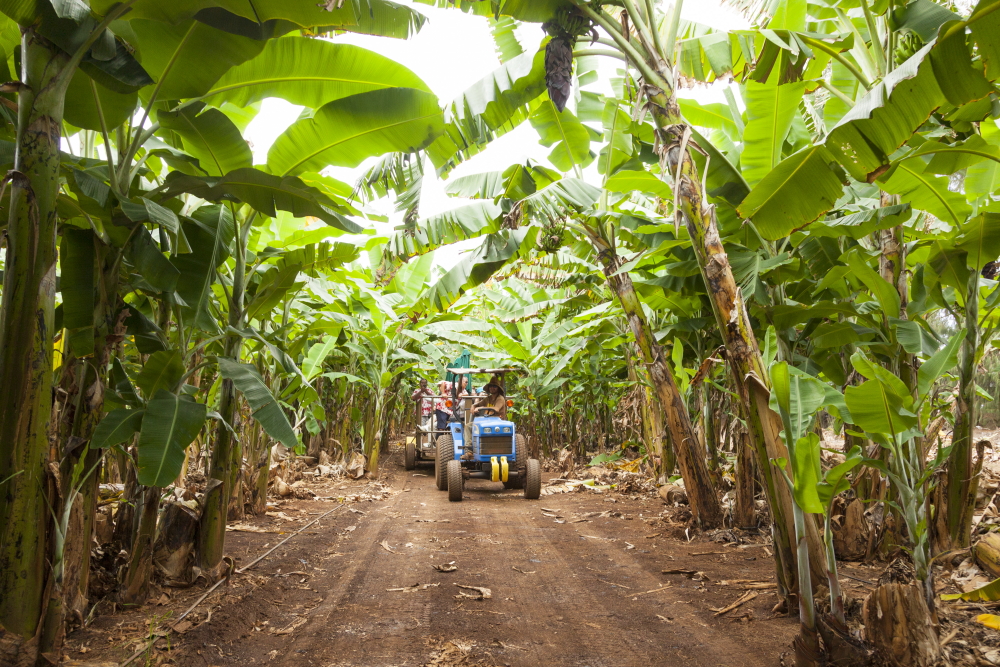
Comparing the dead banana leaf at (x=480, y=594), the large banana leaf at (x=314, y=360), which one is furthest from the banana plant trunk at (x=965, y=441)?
the large banana leaf at (x=314, y=360)

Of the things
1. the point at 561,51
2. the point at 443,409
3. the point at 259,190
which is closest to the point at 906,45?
the point at 561,51

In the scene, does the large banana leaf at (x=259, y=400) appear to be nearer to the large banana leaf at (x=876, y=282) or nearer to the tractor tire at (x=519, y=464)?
the large banana leaf at (x=876, y=282)

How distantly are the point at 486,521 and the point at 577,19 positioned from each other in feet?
19.4

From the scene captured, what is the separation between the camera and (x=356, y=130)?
159 inches

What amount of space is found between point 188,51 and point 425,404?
11.0 metres

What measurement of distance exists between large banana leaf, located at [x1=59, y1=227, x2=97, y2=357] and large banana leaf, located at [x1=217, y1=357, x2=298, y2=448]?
0.80 m

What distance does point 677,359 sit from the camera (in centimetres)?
589

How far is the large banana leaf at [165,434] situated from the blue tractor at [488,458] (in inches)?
246

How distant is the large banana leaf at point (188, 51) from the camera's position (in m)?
3.13

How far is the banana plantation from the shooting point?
8.88ft

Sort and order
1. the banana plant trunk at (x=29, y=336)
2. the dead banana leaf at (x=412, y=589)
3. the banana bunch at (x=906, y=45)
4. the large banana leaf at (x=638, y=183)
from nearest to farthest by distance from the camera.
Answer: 1. the banana plant trunk at (x=29, y=336)
2. the banana bunch at (x=906, y=45)
3. the dead banana leaf at (x=412, y=589)
4. the large banana leaf at (x=638, y=183)

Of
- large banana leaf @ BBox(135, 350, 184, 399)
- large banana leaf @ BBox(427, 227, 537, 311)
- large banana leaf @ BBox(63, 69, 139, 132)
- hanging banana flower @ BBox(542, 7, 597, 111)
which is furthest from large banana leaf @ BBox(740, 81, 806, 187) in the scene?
large banana leaf @ BBox(135, 350, 184, 399)

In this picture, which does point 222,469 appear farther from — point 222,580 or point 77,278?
point 77,278

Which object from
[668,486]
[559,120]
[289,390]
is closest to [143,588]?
[289,390]
